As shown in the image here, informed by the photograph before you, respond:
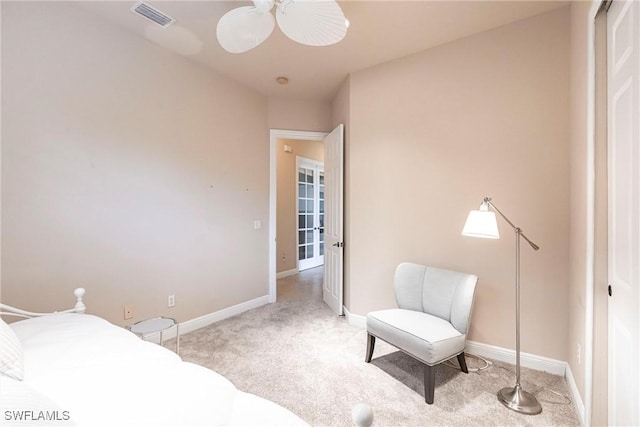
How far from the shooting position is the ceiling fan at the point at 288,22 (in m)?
1.55

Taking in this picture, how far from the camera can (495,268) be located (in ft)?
7.70

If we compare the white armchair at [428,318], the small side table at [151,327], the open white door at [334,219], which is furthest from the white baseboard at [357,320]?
the small side table at [151,327]

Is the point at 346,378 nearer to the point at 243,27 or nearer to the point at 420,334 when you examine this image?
the point at 420,334

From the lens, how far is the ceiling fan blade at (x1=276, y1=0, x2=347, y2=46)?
153cm

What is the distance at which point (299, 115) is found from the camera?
154 inches

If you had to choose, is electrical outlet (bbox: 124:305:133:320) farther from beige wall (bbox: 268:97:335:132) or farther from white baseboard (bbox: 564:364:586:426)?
white baseboard (bbox: 564:364:586:426)

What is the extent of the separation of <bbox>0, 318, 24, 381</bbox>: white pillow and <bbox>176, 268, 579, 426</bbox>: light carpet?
1.30 meters

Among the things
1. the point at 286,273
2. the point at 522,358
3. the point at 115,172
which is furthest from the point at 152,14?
the point at 286,273

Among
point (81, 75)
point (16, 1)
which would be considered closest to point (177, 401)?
point (81, 75)

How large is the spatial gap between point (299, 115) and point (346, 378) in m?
3.17

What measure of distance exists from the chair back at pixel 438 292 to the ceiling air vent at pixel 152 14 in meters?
2.83

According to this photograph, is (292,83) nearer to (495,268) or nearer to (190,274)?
(190,274)

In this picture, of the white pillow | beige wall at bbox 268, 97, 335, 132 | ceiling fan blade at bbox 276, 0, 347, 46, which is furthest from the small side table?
beige wall at bbox 268, 97, 335, 132

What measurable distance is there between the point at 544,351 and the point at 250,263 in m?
2.98
